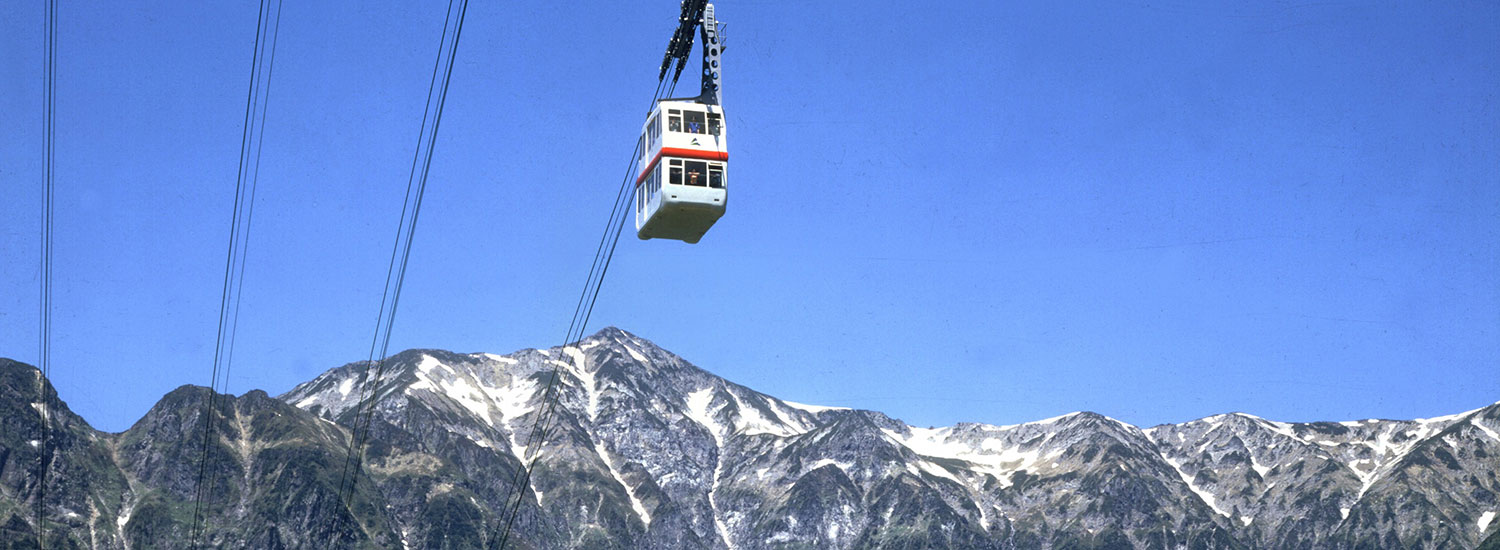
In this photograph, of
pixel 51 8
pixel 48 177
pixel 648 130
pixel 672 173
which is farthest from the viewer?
pixel 48 177

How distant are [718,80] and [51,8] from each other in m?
44.4

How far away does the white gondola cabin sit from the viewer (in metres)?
68.3

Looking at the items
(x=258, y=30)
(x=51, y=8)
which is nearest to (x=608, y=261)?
(x=258, y=30)

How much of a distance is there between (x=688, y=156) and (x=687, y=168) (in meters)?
0.51

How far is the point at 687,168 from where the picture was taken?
6869 cm

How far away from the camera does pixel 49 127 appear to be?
101 meters

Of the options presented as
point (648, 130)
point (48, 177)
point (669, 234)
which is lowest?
point (669, 234)

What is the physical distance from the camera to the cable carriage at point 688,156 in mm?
68500

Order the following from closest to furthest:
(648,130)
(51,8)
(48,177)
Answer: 1. (648,130)
2. (51,8)
3. (48,177)

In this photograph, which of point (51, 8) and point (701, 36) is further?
point (51, 8)

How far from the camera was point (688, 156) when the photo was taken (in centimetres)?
6881

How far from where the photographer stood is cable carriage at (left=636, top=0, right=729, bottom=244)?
68.5 meters

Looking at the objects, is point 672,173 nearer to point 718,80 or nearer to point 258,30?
point 718,80

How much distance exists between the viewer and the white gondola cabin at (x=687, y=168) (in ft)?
224
